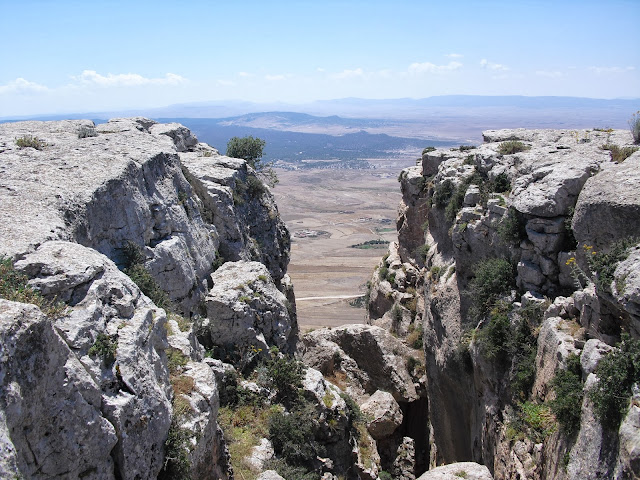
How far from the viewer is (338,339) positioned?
24.2m

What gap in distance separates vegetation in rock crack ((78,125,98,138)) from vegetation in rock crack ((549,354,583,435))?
21245mm

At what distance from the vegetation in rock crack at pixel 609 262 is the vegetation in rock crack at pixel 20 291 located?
11.9 metres

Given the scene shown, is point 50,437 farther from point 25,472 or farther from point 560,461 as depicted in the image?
point 560,461

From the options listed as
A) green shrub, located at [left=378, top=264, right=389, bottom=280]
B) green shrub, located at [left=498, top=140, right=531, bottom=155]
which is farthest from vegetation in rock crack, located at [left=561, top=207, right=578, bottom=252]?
green shrub, located at [left=378, top=264, right=389, bottom=280]

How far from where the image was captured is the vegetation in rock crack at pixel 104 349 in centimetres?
908

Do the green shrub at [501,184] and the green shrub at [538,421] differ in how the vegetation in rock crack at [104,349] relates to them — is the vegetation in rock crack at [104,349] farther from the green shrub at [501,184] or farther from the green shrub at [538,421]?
the green shrub at [501,184]

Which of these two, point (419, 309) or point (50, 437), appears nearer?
point (50, 437)

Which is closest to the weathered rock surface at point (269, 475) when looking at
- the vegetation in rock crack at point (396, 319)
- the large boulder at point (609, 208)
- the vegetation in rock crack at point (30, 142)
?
the large boulder at point (609, 208)

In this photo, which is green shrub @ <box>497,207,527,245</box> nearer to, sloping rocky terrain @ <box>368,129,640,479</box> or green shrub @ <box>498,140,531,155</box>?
sloping rocky terrain @ <box>368,129,640,479</box>

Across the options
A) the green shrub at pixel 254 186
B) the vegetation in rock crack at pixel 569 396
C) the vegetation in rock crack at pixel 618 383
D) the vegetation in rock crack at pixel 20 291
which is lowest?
the vegetation in rock crack at pixel 569 396

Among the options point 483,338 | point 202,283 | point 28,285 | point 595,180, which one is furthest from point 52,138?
point 595,180

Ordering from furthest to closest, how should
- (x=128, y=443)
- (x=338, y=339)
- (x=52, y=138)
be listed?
1. (x=338, y=339)
2. (x=52, y=138)
3. (x=128, y=443)

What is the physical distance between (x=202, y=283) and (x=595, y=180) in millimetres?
13962

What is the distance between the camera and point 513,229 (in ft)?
52.8
